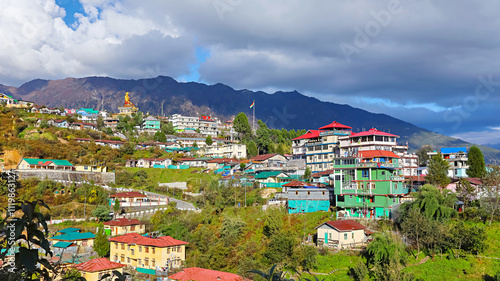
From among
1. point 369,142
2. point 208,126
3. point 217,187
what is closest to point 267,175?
point 217,187

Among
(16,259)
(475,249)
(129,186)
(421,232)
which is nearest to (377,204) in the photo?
(421,232)

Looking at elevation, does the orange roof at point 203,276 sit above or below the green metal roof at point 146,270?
above

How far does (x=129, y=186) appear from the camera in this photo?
188 feet

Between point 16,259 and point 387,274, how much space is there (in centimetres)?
2318

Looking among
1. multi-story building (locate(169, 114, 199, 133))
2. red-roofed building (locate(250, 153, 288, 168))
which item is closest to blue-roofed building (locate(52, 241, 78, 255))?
red-roofed building (locate(250, 153, 288, 168))

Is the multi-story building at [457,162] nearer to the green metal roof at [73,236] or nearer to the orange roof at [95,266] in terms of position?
the orange roof at [95,266]

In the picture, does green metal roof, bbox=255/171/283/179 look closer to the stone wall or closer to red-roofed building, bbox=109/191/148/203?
red-roofed building, bbox=109/191/148/203

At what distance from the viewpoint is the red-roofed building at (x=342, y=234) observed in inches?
1112

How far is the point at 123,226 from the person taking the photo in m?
39.9

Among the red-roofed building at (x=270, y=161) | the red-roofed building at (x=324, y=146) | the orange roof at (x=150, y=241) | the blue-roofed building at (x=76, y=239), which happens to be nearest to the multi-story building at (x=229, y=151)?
the red-roofed building at (x=270, y=161)

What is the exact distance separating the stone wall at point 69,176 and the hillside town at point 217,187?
141 mm

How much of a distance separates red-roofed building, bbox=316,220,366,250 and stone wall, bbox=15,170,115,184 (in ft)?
126

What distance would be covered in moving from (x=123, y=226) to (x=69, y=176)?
62.9 feet

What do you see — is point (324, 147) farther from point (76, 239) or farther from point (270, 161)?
point (76, 239)
